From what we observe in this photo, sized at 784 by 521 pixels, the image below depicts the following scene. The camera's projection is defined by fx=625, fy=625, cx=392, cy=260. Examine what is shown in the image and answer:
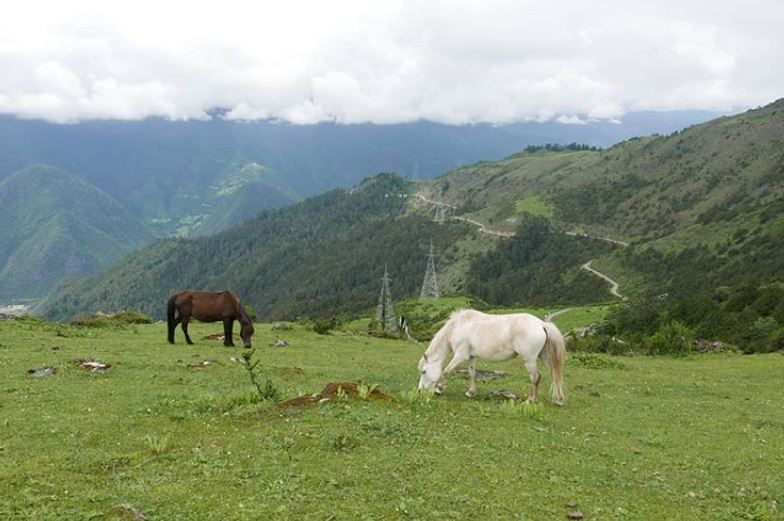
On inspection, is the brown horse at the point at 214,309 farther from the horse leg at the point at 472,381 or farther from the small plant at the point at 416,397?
the small plant at the point at 416,397

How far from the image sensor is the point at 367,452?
1097 cm

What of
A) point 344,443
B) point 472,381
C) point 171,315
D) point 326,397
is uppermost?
point 171,315

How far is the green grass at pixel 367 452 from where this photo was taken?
29.3ft

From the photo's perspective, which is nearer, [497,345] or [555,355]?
[555,355]

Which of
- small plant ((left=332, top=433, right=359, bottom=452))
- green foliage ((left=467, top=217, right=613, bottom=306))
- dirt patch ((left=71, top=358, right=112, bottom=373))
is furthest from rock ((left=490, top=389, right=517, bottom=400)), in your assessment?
Answer: green foliage ((left=467, top=217, right=613, bottom=306))

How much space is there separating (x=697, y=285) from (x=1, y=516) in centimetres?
10313

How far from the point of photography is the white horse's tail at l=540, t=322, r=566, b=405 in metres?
16.1

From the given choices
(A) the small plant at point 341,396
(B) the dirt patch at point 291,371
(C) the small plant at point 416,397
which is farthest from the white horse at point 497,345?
(B) the dirt patch at point 291,371

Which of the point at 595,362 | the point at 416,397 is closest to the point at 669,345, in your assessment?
the point at 595,362

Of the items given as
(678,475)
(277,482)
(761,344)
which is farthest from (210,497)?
(761,344)

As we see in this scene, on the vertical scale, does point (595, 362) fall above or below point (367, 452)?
below

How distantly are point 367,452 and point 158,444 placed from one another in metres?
3.59

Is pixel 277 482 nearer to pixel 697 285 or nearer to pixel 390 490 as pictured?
pixel 390 490

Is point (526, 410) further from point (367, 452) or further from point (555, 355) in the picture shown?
point (367, 452)
